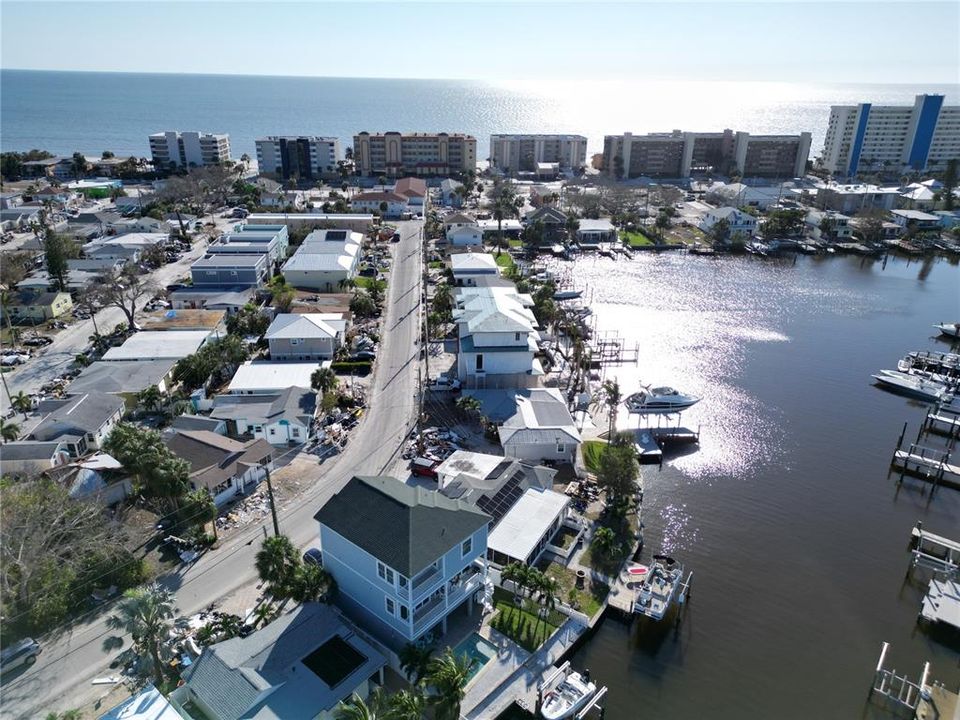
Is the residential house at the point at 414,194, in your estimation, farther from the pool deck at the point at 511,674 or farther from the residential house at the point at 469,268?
the pool deck at the point at 511,674

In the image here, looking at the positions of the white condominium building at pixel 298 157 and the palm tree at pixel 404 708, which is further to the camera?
the white condominium building at pixel 298 157

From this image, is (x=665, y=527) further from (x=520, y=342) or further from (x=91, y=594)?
(x=91, y=594)

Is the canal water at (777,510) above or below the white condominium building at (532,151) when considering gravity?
below

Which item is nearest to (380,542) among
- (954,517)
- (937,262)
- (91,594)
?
(91,594)

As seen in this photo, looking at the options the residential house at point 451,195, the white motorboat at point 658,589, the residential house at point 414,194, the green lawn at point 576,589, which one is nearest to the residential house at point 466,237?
the residential house at point 414,194

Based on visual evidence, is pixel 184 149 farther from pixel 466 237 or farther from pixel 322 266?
pixel 322 266

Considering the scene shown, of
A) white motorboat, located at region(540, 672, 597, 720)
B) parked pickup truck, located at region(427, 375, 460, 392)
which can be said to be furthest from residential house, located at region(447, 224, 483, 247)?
white motorboat, located at region(540, 672, 597, 720)

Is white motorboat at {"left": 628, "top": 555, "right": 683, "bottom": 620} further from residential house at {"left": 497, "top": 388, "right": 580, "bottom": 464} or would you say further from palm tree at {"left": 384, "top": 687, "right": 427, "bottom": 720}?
palm tree at {"left": 384, "top": 687, "right": 427, "bottom": 720}
